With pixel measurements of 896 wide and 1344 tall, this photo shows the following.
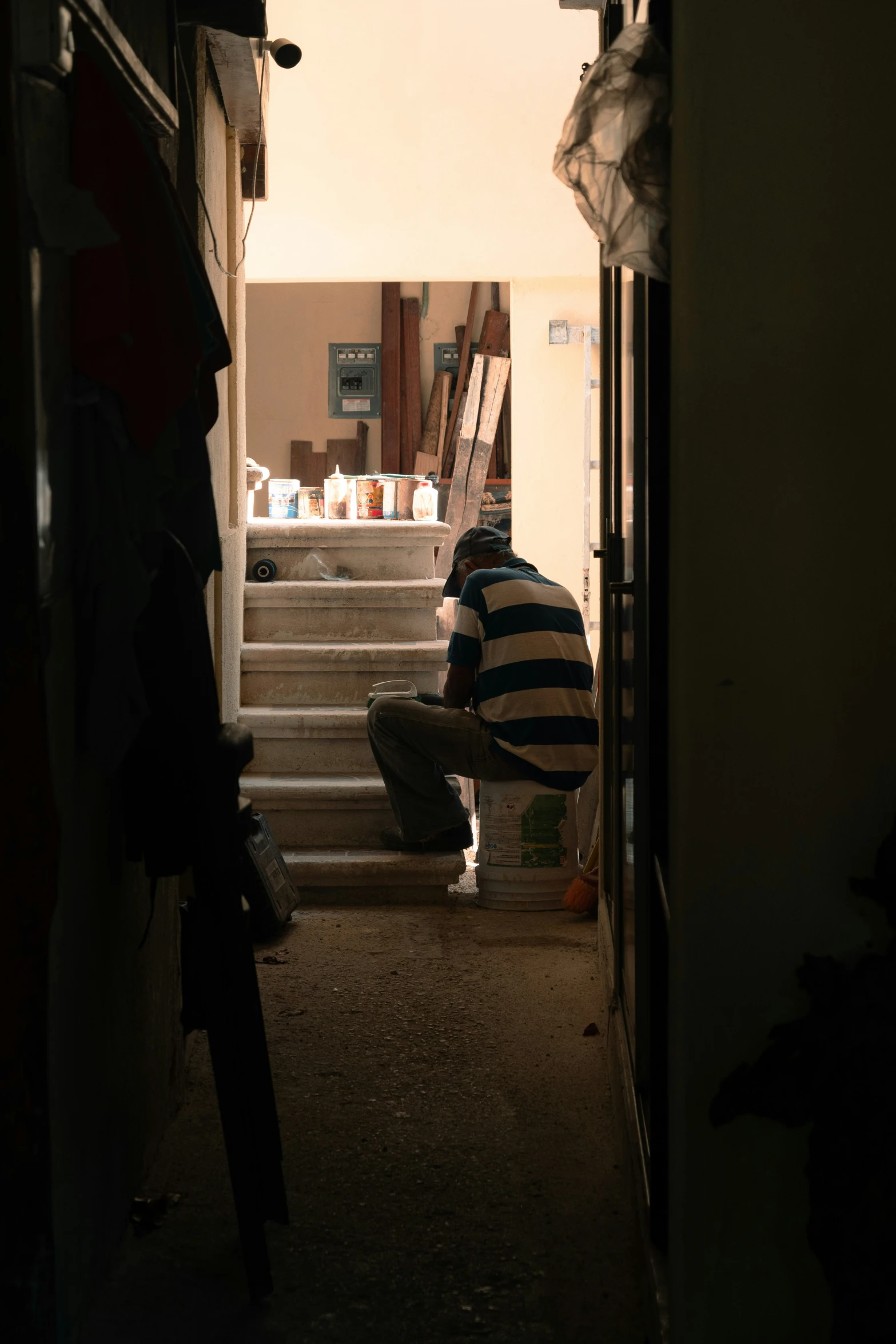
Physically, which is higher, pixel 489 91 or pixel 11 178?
pixel 489 91

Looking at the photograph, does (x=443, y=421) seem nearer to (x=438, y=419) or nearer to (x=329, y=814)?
(x=438, y=419)

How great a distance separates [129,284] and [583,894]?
3.05 meters

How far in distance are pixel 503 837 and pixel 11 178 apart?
3.27 metres

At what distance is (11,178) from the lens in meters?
1.45

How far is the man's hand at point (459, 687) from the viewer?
4.49 metres

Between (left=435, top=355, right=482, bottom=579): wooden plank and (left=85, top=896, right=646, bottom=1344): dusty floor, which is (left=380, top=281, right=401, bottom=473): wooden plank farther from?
(left=85, top=896, right=646, bottom=1344): dusty floor

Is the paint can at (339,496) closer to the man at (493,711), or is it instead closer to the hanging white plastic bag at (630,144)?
the man at (493,711)

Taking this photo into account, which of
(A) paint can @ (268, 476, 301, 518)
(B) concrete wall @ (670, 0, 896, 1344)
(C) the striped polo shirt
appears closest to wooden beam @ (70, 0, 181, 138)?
(B) concrete wall @ (670, 0, 896, 1344)

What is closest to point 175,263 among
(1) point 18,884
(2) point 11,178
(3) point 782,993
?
(2) point 11,178

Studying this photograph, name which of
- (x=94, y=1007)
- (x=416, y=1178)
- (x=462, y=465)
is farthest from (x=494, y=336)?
(x=94, y=1007)

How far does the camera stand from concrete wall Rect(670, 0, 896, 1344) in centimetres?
140

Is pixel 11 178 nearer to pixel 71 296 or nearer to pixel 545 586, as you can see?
pixel 71 296

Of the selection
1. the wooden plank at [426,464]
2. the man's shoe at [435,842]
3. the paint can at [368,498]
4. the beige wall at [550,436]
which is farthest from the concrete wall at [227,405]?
the wooden plank at [426,464]

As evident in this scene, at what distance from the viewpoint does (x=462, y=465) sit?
886 centimetres
